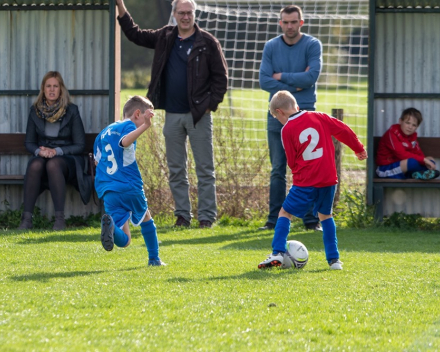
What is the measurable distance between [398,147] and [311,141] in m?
3.53

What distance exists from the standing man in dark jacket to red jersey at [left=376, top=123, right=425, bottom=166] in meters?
2.13

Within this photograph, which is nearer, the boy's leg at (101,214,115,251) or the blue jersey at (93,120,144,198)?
the boy's leg at (101,214,115,251)

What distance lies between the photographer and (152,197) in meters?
11.6

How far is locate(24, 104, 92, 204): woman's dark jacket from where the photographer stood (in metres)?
10.4

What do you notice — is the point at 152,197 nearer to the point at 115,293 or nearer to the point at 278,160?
the point at 278,160

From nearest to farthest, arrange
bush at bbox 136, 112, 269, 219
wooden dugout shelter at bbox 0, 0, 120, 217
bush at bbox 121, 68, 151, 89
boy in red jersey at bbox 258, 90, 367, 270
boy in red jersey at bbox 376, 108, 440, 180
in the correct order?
1. boy in red jersey at bbox 258, 90, 367, 270
2. boy in red jersey at bbox 376, 108, 440, 180
3. wooden dugout shelter at bbox 0, 0, 120, 217
4. bush at bbox 136, 112, 269, 219
5. bush at bbox 121, 68, 151, 89

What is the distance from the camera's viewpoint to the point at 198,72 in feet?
33.9

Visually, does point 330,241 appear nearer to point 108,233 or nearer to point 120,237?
point 120,237

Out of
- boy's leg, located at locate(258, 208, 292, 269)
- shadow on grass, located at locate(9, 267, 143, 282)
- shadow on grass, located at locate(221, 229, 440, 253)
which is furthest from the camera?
shadow on grass, located at locate(221, 229, 440, 253)

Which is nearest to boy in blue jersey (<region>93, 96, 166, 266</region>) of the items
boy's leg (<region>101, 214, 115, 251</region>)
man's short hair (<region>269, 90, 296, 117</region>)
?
boy's leg (<region>101, 214, 115, 251</region>)

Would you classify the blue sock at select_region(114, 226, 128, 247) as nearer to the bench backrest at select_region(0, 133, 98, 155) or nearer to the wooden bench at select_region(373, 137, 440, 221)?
the bench backrest at select_region(0, 133, 98, 155)

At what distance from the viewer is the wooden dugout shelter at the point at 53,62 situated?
1099 centimetres

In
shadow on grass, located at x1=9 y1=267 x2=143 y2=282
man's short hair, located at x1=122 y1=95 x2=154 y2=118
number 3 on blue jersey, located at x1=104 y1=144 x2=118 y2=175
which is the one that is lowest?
shadow on grass, located at x1=9 y1=267 x2=143 y2=282

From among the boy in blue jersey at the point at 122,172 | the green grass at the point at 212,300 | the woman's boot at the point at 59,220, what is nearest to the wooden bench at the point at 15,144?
the woman's boot at the point at 59,220
